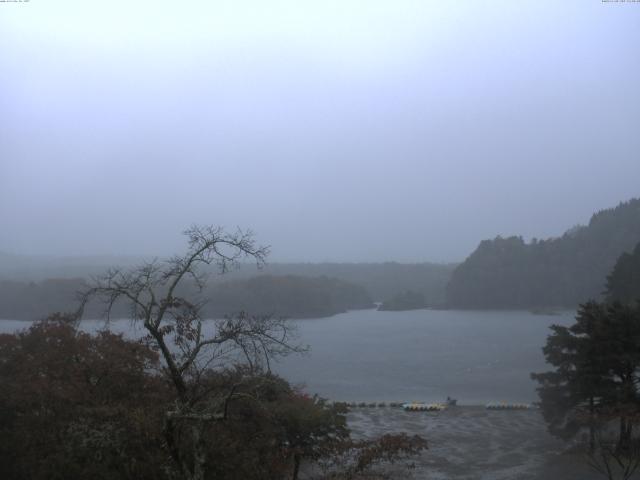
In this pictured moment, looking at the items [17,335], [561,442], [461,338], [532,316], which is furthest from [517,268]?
[17,335]

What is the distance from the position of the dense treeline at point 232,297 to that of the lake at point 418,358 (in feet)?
4.04

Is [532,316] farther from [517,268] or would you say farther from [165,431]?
[165,431]

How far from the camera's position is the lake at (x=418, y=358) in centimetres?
2200

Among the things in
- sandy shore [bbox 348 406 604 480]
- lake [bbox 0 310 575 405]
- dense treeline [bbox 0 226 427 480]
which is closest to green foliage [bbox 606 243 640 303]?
lake [bbox 0 310 575 405]

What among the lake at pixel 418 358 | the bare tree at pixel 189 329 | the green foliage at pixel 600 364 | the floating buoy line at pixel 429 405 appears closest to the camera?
the bare tree at pixel 189 329

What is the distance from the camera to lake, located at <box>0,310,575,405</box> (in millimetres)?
22000

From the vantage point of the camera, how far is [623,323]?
11312 millimetres

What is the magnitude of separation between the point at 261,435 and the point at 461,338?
1285 inches

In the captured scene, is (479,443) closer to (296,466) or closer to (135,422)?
(296,466)

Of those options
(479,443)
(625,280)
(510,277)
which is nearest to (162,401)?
(479,443)

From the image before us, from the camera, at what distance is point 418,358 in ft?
98.6

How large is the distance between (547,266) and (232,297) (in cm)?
3443

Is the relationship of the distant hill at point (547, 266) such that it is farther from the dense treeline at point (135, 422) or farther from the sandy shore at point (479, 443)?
the dense treeline at point (135, 422)

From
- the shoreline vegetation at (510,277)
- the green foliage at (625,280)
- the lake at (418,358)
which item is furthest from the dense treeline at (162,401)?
the shoreline vegetation at (510,277)
